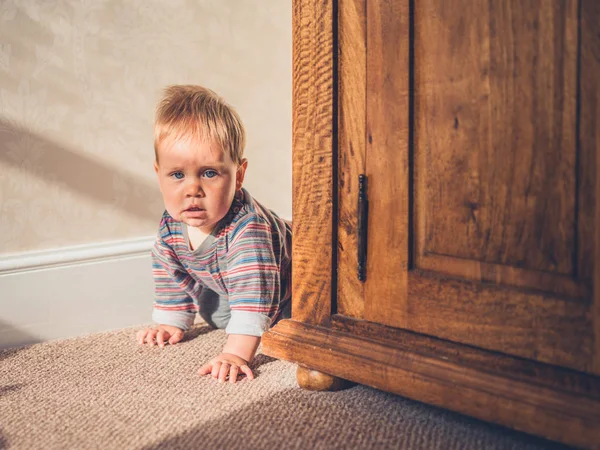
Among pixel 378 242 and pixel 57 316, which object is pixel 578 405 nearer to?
pixel 378 242

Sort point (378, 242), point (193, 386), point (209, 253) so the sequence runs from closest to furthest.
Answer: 1. point (378, 242)
2. point (193, 386)
3. point (209, 253)

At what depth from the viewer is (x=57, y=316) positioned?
125 cm

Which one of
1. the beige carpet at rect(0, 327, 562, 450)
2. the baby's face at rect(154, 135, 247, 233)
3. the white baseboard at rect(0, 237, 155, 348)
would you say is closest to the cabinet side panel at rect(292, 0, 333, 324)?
the beige carpet at rect(0, 327, 562, 450)

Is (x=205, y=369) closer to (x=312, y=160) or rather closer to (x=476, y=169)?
(x=312, y=160)

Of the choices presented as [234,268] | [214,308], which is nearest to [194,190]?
[234,268]

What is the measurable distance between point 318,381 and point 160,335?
1.24 ft

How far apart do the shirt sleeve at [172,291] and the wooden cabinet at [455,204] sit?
36 centimetres

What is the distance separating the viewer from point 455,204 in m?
0.78

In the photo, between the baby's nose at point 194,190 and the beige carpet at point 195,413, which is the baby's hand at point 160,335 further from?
the baby's nose at point 194,190

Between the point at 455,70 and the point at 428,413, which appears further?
the point at 428,413

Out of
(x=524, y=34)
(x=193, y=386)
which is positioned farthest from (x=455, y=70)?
(x=193, y=386)

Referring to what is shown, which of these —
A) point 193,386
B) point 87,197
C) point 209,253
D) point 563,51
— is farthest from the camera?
point 87,197

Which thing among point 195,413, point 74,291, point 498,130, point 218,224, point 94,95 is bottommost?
point 195,413

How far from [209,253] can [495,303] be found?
0.57 metres
